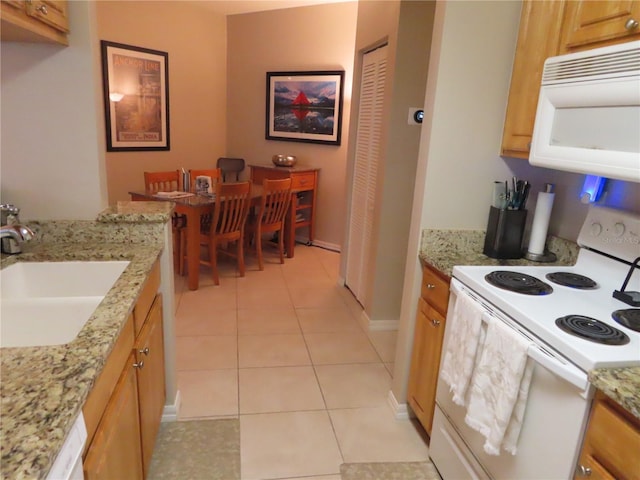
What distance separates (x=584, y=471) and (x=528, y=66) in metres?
1.45

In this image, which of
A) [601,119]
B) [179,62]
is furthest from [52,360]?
[179,62]

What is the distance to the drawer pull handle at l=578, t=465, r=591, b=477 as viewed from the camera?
1077mm

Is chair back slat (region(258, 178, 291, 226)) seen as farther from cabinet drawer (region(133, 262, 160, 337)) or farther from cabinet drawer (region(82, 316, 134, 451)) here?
cabinet drawer (region(82, 316, 134, 451))

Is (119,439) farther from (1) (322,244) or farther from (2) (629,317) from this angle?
(1) (322,244)

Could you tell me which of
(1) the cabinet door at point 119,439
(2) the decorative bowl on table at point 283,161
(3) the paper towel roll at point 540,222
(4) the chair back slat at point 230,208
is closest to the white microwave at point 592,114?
(3) the paper towel roll at point 540,222

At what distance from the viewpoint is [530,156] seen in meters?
1.62

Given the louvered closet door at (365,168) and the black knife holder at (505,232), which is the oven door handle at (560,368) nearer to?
the black knife holder at (505,232)

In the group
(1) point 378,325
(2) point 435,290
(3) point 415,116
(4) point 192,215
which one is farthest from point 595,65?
(4) point 192,215

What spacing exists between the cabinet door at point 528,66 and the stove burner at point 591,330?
75 cm

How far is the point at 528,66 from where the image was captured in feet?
5.72

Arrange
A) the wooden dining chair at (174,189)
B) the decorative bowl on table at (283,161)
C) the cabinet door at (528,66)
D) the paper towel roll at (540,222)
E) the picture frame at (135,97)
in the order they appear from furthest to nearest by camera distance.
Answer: the decorative bowl on table at (283,161) → the picture frame at (135,97) → the wooden dining chair at (174,189) → the paper towel roll at (540,222) → the cabinet door at (528,66)

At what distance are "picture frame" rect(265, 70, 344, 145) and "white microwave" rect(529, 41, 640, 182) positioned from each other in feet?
11.8

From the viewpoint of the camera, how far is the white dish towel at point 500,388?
1.27m

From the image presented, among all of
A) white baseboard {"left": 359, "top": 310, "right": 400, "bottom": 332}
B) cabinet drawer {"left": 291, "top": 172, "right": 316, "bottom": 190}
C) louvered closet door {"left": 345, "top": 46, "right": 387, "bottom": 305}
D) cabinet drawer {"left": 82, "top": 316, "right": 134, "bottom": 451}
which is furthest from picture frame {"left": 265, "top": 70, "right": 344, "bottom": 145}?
cabinet drawer {"left": 82, "top": 316, "right": 134, "bottom": 451}
